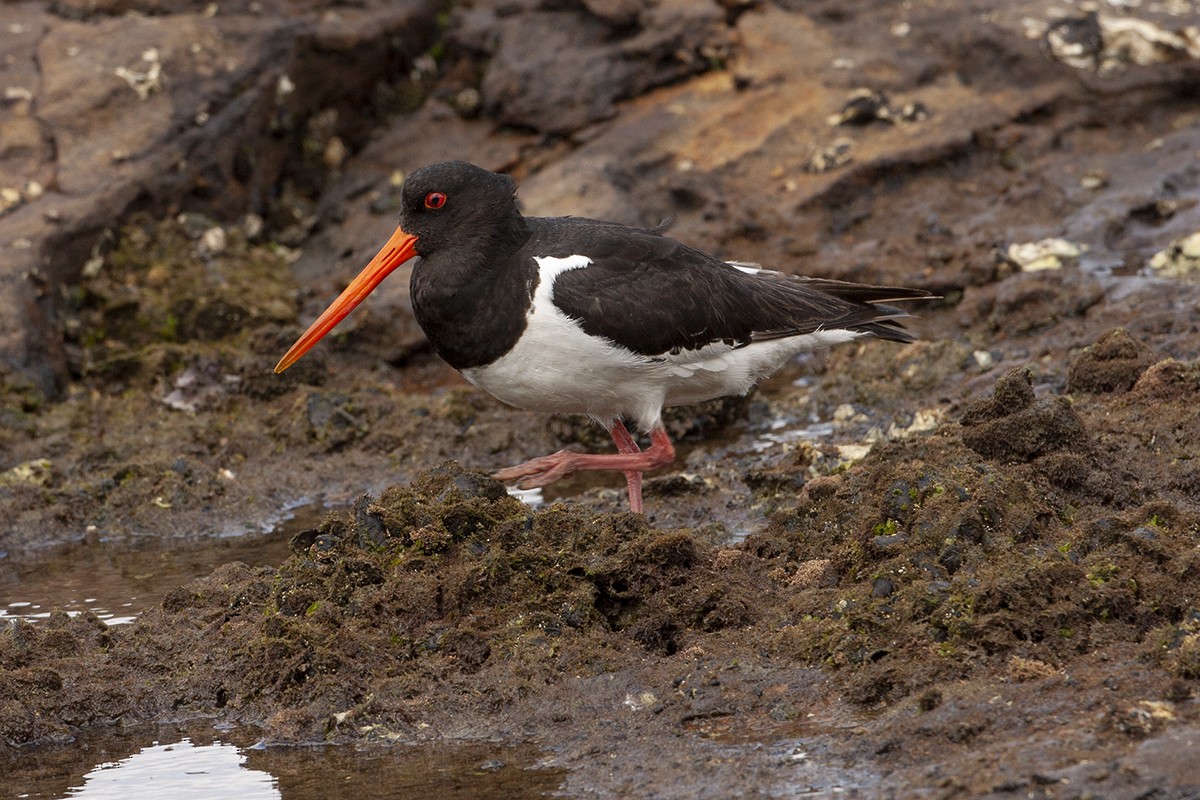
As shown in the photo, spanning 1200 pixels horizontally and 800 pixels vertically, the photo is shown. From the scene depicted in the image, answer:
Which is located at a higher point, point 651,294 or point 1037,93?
point 651,294

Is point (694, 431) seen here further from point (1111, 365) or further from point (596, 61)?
point (596, 61)

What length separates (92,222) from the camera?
10.0 meters

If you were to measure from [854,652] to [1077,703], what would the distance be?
784 millimetres

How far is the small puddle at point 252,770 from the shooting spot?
452 centimetres

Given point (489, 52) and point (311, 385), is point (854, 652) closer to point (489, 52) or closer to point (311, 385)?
point (311, 385)

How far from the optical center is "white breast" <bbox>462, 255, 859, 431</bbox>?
20.6ft

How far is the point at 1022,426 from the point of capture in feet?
19.1

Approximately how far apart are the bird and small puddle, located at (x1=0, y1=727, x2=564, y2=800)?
5.44 feet

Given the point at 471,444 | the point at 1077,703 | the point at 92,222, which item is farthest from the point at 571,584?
the point at 92,222

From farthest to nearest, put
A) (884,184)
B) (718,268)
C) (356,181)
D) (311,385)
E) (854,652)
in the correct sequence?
(356,181), (884,184), (311,385), (718,268), (854,652)

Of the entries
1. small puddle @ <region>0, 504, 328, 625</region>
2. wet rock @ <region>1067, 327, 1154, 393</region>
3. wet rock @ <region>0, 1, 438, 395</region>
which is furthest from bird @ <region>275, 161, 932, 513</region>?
wet rock @ <region>0, 1, 438, 395</region>

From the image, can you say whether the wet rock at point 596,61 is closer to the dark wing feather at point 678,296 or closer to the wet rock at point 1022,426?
the dark wing feather at point 678,296

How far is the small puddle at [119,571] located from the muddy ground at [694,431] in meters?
0.18

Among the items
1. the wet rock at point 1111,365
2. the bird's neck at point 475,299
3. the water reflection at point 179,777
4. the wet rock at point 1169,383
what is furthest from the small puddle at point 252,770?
the wet rock at point 1111,365
